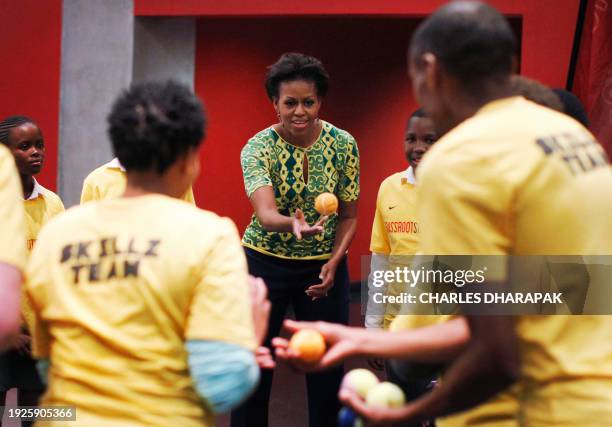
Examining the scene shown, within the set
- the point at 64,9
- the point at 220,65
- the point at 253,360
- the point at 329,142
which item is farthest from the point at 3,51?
the point at 253,360

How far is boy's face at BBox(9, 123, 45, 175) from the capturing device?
14.2 ft

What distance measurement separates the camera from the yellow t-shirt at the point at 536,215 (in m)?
1.74

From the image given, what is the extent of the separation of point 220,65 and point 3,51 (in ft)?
9.11

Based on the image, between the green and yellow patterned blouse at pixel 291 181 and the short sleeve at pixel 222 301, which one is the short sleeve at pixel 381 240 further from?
the short sleeve at pixel 222 301

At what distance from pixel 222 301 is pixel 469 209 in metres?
0.60

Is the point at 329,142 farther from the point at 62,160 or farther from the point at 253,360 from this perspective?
the point at 62,160

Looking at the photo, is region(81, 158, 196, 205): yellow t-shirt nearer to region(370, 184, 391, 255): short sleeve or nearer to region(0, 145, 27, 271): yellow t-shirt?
region(370, 184, 391, 255): short sleeve

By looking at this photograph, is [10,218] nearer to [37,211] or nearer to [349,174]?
[37,211]

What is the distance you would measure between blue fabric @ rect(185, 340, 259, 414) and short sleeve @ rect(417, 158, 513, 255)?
1.77 feet

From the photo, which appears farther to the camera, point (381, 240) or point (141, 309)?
point (381, 240)

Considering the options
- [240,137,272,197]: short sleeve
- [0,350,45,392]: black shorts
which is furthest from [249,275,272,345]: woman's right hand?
[0,350,45,392]: black shorts

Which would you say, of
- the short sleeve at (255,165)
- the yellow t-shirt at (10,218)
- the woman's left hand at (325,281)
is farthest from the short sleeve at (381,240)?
the yellow t-shirt at (10,218)

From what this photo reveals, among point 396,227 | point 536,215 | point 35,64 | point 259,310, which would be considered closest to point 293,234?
point 396,227

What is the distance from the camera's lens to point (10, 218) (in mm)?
2098
